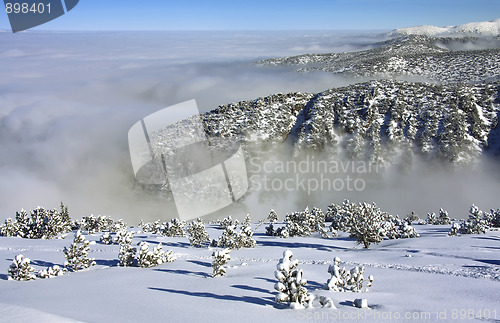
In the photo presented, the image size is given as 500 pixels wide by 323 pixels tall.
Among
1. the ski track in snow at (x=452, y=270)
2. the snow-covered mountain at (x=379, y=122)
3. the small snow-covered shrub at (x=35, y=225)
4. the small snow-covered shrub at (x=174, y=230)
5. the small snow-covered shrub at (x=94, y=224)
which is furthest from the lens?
the snow-covered mountain at (x=379, y=122)

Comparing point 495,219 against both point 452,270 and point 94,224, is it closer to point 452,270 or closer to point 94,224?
point 452,270

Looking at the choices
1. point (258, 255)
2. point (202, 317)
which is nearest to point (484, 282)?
point (202, 317)

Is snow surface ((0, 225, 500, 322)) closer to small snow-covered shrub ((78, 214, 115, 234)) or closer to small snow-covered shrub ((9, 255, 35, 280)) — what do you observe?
small snow-covered shrub ((9, 255, 35, 280))

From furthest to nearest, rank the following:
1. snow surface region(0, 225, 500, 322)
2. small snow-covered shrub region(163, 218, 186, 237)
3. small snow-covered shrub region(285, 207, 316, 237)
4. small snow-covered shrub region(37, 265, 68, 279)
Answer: small snow-covered shrub region(163, 218, 186, 237)
small snow-covered shrub region(285, 207, 316, 237)
small snow-covered shrub region(37, 265, 68, 279)
snow surface region(0, 225, 500, 322)

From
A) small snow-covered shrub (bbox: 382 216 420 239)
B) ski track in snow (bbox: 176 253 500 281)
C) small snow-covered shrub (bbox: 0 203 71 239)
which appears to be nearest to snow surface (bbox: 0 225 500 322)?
ski track in snow (bbox: 176 253 500 281)

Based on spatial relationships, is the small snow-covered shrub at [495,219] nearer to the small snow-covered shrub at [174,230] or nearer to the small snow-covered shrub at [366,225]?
the small snow-covered shrub at [366,225]

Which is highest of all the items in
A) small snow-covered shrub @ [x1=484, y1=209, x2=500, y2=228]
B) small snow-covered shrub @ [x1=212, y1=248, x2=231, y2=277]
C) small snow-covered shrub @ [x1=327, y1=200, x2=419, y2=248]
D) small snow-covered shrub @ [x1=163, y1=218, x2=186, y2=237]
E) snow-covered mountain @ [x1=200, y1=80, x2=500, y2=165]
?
small snow-covered shrub @ [x1=212, y1=248, x2=231, y2=277]

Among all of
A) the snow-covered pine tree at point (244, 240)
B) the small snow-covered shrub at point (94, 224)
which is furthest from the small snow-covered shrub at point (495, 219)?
the small snow-covered shrub at point (94, 224)
